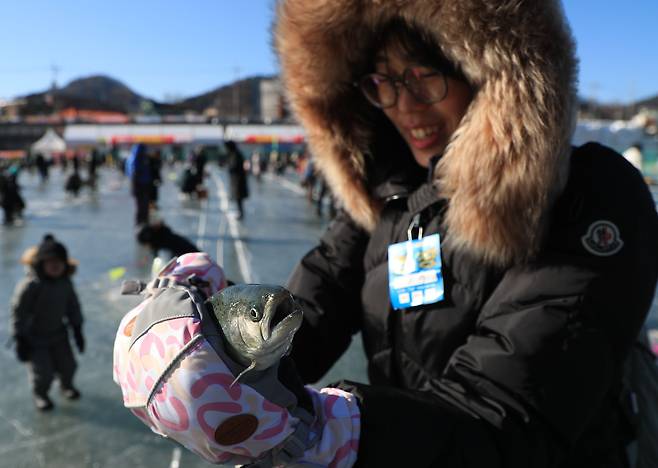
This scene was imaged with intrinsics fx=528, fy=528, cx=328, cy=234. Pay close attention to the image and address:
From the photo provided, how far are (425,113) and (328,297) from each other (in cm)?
49

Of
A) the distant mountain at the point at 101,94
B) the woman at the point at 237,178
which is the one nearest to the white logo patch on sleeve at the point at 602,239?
the woman at the point at 237,178

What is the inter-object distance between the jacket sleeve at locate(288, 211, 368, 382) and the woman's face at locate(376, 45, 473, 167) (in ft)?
0.89

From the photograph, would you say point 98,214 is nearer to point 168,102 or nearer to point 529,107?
point 529,107

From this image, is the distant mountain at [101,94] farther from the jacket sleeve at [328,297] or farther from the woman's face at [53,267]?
the jacket sleeve at [328,297]

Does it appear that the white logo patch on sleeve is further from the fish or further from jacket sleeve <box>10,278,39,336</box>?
jacket sleeve <box>10,278,39,336</box>

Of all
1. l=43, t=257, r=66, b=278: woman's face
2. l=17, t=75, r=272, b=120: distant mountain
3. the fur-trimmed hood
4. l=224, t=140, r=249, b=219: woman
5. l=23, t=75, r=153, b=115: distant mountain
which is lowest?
l=43, t=257, r=66, b=278: woman's face

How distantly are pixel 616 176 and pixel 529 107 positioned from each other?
0.61 feet

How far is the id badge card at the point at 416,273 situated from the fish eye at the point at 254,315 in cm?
56

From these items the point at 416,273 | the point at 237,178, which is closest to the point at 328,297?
the point at 416,273

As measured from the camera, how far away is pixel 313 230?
817 centimetres

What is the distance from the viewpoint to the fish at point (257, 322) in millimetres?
536

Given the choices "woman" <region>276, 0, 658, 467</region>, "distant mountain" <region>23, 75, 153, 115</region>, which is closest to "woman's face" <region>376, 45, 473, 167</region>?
"woman" <region>276, 0, 658, 467</region>

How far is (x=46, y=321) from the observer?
11.2ft

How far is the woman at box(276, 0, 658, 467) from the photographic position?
2.60ft
